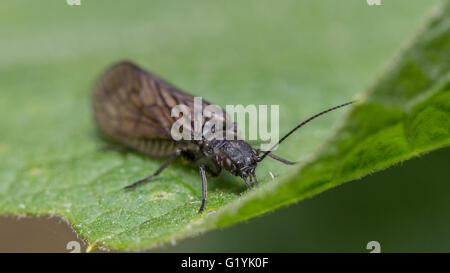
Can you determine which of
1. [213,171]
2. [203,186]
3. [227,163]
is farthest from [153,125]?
[203,186]

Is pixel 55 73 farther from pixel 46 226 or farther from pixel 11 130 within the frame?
pixel 46 226

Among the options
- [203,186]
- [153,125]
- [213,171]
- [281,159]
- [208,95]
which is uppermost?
[208,95]

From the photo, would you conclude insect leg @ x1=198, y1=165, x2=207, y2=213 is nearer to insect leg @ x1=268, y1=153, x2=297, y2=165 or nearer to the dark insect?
the dark insect

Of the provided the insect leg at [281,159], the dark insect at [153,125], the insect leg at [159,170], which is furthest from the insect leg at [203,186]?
the insect leg at [281,159]

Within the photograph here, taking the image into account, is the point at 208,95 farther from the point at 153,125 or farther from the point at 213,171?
the point at 213,171

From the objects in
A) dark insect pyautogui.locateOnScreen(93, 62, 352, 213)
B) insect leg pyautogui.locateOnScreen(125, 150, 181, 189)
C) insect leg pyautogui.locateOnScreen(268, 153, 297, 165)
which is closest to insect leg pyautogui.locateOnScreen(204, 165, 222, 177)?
dark insect pyautogui.locateOnScreen(93, 62, 352, 213)
